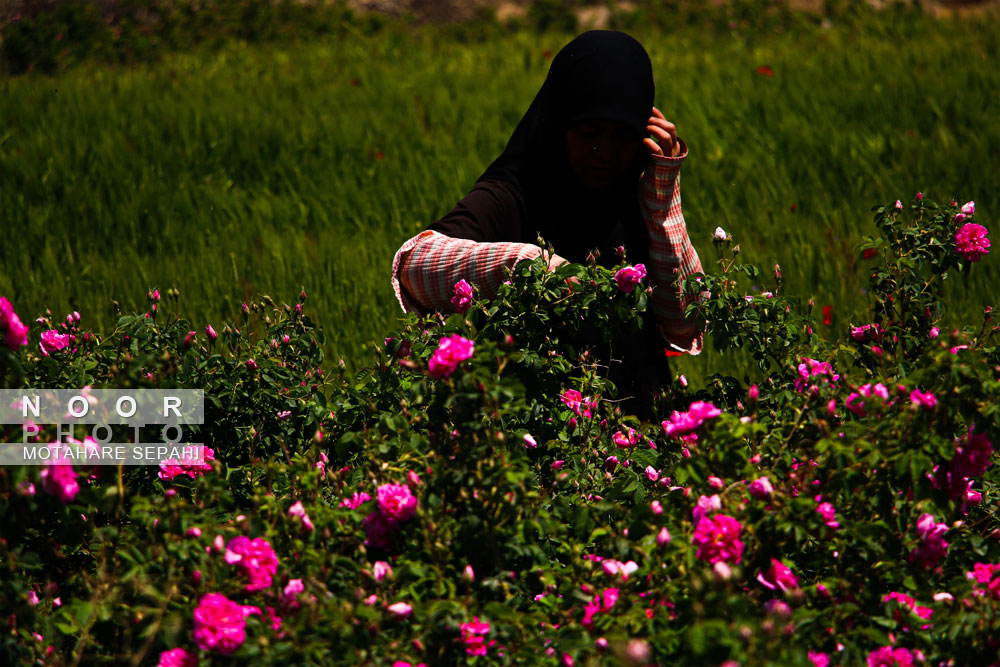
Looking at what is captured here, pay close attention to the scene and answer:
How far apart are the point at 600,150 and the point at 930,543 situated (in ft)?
4.57

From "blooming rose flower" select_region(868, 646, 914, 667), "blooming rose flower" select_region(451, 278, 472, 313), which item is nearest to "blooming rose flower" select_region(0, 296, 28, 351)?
"blooming rose flower" select_region(451, 278, 472, 313)

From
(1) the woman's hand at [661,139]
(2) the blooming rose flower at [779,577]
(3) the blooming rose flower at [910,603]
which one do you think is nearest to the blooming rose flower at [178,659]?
(2) the blooming rose flower at [779,577]

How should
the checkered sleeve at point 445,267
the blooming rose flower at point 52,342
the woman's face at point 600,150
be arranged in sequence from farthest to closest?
the woman's face at point 600,150 < the blooming rose flower at point 52,342 < the checkered sleeve at point 445,267

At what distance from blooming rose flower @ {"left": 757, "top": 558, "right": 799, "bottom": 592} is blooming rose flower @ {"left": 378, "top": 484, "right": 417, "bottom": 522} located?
68 centimetres

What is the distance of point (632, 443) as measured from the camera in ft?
8.04

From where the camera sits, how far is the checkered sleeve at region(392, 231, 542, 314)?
2426 millimetres

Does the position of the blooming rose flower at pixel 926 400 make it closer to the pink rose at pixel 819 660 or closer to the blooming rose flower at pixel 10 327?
the pink rose at pixel 819 660

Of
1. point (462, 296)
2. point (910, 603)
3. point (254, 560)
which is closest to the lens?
point (254, 560)

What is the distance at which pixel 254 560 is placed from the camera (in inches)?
67.4

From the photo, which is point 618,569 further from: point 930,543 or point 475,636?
point 930,543

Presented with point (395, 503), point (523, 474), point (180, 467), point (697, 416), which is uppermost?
point (697, 416)

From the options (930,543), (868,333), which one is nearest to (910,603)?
(930,543)

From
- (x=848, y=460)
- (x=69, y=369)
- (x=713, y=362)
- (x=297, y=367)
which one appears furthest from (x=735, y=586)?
(x=713, y=362)

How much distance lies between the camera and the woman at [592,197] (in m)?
2.65
